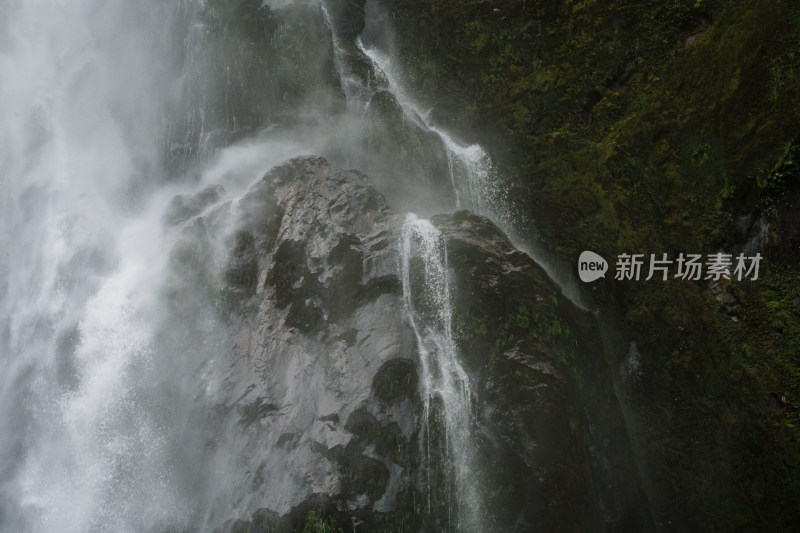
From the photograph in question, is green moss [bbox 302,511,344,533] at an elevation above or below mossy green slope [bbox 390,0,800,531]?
below

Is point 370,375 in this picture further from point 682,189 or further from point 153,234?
point 153,234

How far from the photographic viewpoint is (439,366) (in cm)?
814

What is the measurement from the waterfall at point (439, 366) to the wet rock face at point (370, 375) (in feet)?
0.52

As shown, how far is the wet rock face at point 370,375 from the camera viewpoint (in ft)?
24.3

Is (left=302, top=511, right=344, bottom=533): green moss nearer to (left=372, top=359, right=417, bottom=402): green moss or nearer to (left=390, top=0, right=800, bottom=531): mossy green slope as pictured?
(left=372, top=359, right=417, bottom=402): green moss

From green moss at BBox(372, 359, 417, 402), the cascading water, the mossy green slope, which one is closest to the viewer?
the mossy green slope

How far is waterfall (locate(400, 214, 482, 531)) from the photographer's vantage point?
7.53 metres

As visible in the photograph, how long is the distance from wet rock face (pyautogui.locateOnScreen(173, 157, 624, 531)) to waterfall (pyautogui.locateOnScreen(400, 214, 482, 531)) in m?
0.16

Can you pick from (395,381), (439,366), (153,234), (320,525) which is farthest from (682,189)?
(153,234)

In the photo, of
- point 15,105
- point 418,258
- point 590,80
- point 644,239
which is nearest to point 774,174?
point 644,239

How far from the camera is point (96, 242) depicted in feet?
39.5

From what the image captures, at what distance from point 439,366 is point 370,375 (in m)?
1.14

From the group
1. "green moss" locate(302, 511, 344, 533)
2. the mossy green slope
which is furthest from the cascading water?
the mossy green slope

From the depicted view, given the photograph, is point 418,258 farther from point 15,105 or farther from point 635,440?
point 15,105
